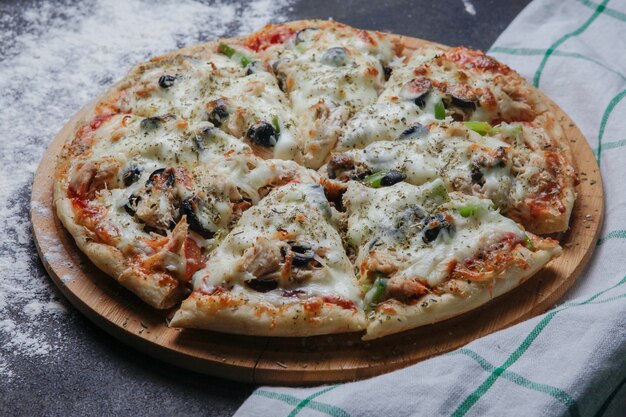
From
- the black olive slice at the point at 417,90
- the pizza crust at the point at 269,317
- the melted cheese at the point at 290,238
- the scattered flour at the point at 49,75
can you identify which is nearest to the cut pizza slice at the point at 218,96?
the melted cheese at the point at 290,238

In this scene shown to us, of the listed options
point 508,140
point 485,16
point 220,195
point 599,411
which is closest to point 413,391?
point 599,411

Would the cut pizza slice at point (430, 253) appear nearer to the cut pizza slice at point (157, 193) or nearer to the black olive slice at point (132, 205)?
the cut pizza slice at point (157, 193)

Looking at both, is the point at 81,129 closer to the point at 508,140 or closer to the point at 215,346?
the point at 215,346

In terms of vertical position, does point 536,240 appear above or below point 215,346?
above

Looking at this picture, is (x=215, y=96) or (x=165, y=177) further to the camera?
(x=215, y=96)

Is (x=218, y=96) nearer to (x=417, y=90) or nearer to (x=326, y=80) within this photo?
(x=326, y=80)

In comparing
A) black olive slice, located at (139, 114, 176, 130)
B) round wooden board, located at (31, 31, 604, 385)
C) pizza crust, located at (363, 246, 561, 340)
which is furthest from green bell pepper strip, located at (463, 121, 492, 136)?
black olive slice, located at (139, 114, 176, 130)

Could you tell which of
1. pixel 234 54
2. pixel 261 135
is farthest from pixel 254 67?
pixel 261 135
